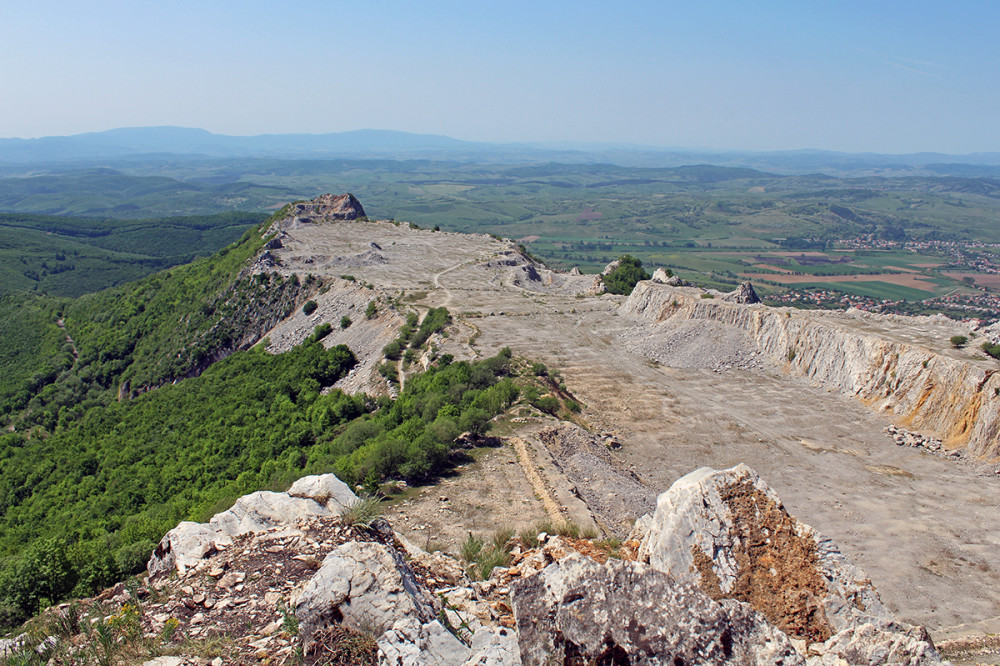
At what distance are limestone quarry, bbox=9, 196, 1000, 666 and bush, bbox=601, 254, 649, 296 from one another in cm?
830

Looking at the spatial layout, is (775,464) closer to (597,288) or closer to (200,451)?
(200,451)

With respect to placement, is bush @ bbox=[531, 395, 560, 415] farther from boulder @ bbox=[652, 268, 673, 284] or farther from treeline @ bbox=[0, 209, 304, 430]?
treeline @ bbox=[0, 209, 304, 430]

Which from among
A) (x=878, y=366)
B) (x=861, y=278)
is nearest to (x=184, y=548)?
(x=878, y=366)

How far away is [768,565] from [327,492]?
956 cm

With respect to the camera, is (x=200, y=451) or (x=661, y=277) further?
(x=661, y=277)

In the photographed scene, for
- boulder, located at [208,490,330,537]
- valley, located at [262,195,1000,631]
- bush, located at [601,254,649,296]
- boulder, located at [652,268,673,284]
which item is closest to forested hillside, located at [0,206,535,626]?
boulder, located at [208,490,330,537]

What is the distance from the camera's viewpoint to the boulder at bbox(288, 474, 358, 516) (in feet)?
45.3

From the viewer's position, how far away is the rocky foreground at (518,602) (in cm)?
823

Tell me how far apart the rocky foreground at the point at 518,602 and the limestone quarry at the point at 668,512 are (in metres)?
0.04

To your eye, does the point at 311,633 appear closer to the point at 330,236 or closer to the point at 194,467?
the point at 194,467

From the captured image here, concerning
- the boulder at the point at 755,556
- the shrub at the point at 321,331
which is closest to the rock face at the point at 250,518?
the boulder at the point at 755,556

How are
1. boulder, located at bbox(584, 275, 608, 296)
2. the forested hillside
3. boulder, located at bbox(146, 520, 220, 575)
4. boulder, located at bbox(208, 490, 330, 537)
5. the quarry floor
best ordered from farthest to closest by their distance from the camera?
1. boulder, located at bbox(584, 275, 608, 296)
2. the forested hillside
3. the quarry floor
4. boulder, located at bbox(208, 490, 330, 537)
5. boulder, located at bbox(146, 520, 220, 575)

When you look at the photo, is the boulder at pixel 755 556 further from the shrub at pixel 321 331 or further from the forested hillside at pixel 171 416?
the shrub at pixel 321 331

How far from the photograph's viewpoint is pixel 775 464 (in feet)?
93.6
